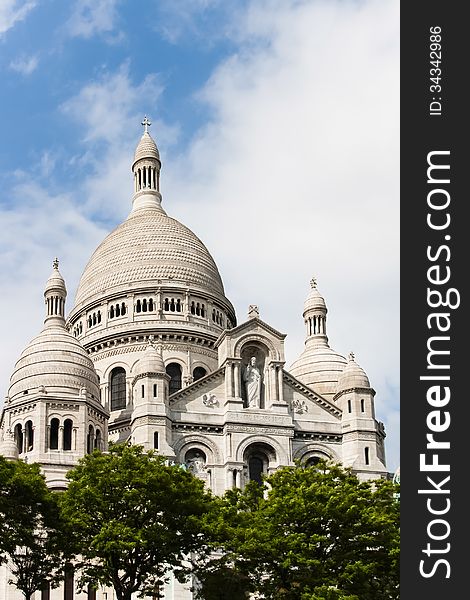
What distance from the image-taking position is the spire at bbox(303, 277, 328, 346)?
9731cm

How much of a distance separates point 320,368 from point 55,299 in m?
20.8

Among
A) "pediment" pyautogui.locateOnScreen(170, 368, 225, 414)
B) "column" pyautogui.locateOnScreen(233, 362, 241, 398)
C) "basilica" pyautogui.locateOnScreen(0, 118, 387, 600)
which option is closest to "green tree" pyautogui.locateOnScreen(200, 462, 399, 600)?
"basilica" pyautogui.locateOnScreen(0, 118, 387, 600)

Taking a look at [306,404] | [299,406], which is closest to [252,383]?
[299,406]

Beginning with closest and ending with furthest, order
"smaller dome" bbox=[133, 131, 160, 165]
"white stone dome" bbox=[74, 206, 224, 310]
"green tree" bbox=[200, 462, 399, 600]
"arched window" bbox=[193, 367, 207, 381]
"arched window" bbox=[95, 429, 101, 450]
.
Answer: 1. "green tree" bbox=[200, 462, 399, 600]
2. "arched window" bbox=[95, 429, 101, 450]
3. "arched window" bbox=[193, 367, 207, 381]
4. "white stone dome" bbox=[74, 206, 224, 310]
5. "smaller dome" bbox=[133, 131, 160, 165]

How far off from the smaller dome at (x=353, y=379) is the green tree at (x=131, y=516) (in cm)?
2748

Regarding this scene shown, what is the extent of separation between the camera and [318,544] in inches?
2012

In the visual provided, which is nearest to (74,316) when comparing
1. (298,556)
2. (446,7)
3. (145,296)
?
(145,296)

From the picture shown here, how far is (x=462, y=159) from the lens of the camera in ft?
98.2

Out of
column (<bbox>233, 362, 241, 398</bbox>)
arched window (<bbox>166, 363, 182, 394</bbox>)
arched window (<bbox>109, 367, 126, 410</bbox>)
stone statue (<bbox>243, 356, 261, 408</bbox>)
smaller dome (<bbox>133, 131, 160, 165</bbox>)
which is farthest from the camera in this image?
smaller dome (<bbox>133, 131, 160, 165</bbox>)

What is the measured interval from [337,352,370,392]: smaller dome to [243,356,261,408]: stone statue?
582 centimetres

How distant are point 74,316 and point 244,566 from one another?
2050 inches

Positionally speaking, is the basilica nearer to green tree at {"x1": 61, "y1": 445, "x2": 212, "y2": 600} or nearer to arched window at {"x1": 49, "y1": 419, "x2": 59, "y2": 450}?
arched window at {"x1": 49, "y1": 419, "x2": 59, "y2": 450}

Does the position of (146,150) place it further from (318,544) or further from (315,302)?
(318,544)

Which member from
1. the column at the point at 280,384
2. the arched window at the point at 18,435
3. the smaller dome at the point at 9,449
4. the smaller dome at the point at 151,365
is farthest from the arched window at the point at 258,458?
the arched window at the point at 18,435
